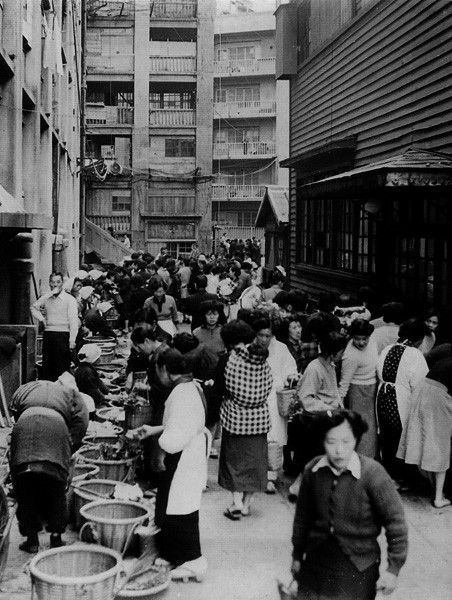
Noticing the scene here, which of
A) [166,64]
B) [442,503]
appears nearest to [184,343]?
[442,503]

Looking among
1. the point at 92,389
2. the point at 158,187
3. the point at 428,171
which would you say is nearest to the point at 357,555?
the point at 92,389

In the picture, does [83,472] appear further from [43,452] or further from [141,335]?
[43,452]

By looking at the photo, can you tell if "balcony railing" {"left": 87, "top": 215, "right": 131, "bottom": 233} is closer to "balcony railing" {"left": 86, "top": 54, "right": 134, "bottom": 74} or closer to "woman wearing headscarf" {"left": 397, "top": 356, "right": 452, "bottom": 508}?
"balcony railing" {"left": 86, "top": 54, "right": 134, "bottom": 74}

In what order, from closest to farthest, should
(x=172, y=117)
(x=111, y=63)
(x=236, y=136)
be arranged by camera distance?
(x=111, y=63) < (x=172, y=117) < (x=236, y=136)

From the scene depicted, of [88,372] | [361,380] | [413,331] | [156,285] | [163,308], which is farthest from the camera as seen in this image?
[156,285]

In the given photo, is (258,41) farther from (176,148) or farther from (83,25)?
(83,25)

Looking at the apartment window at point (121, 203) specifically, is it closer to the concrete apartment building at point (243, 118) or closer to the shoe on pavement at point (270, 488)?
the concrete apartment building at point (243, 118)

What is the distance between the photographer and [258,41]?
178ft

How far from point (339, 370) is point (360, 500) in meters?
4.83

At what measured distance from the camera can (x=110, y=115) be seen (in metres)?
49.2

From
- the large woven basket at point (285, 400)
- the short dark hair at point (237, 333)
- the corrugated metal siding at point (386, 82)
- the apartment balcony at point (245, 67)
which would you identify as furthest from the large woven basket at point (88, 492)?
the apartment balcony at point (245, 67)

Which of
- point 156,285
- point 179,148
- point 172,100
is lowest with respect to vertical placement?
point 156,285

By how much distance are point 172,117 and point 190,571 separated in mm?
45769

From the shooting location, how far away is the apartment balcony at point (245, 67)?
176 ft
